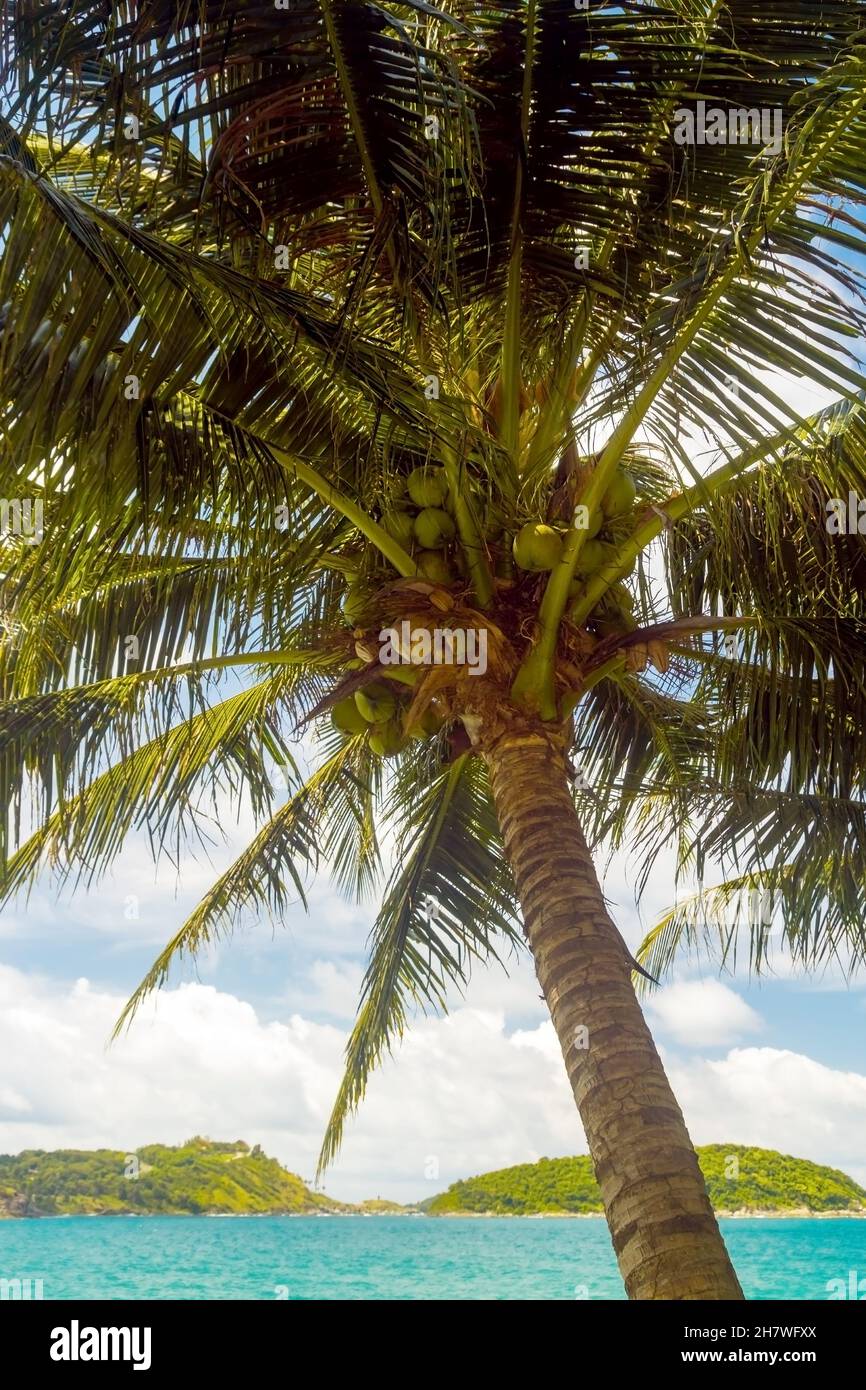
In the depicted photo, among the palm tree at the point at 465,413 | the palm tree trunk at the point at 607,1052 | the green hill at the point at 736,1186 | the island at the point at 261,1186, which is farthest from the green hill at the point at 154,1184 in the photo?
the palm tree trunk at the point at 607,1052

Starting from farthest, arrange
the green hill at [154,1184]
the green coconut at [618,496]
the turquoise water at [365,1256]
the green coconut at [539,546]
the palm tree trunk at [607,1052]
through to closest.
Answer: the green hill at [154,1184] < the turquoise water at [365,1256] < the green coconut at [618,496] < the green coconut at [539,546] < the palm tree trunk at [607,1052]

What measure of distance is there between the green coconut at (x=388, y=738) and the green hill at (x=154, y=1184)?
44.0 metres

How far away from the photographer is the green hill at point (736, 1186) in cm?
3959

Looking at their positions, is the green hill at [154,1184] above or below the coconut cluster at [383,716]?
below

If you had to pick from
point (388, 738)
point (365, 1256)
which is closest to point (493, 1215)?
point (365, 1256)

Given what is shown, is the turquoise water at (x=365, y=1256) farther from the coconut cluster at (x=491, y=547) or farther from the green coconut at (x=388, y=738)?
the coconut cluster at (x=491, y=547)

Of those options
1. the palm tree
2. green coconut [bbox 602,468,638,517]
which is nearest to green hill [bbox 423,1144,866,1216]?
the palm tree

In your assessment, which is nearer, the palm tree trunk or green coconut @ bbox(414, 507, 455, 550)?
the palm tree trunk

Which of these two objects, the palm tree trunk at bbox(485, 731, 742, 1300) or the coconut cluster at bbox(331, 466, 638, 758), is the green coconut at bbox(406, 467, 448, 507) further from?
the palm tree trunk at bbox(485, 731, 742, 1300)

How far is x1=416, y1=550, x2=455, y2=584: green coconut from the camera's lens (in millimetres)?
4121

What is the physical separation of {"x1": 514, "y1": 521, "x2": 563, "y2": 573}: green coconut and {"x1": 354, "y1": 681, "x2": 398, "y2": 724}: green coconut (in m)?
0.82

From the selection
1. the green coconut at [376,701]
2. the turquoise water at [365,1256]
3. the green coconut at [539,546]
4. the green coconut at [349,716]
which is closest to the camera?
the green coconut at [539,546]

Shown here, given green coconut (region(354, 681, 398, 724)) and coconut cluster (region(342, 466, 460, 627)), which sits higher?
coconut cluster (region(342, 466, 460, 627))

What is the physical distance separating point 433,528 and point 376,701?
2.44ft
